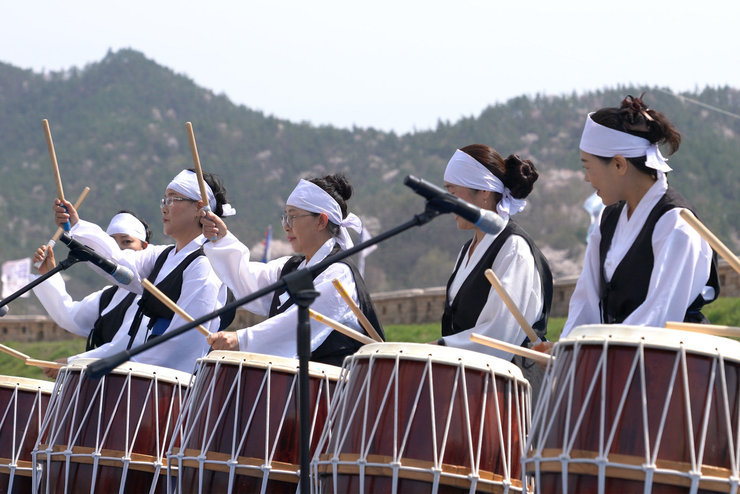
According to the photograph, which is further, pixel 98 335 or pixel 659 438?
pixel 98 335

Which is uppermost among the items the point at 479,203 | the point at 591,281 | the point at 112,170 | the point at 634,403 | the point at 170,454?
the point at 112,170

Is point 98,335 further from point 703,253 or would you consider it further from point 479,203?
point 703,253

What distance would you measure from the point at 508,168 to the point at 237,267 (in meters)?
1.33

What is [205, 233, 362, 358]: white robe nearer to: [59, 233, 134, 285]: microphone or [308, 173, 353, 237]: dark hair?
[308, 173, 353, 237]: dark hair

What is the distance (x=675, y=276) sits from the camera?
3.63m

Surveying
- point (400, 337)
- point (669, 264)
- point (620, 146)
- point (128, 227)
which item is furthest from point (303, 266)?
point (400, 337)

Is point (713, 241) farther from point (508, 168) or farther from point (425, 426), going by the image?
point (508, 168)

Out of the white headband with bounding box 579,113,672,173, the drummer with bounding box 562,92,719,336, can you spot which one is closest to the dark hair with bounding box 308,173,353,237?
the drummer with bounding box 562,92,719,336

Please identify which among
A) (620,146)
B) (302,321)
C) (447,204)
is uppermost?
(620,146)

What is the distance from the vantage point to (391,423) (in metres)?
3.68

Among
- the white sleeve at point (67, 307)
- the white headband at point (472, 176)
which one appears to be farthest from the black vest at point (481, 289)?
the white sleeve at point (67, 307)

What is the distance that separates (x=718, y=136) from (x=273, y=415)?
47.5m

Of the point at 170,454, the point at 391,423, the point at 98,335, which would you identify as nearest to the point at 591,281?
the point at 391,423

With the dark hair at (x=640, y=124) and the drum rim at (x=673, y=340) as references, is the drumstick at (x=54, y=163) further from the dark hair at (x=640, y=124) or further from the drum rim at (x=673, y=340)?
the drum rim at (x=673, y=340)
